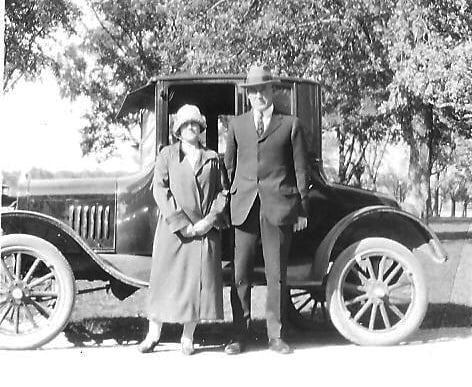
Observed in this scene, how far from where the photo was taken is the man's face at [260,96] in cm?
442

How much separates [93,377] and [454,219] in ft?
29.2

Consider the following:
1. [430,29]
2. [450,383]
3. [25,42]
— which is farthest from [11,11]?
[430,29]

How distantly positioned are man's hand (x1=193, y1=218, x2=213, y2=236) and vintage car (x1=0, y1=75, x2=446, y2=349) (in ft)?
1.51

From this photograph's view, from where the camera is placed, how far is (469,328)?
18.0ft

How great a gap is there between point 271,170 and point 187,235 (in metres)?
0.68

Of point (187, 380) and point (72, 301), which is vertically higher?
point (72, 301)

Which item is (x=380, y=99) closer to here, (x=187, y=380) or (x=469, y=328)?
(x=469, y=328)

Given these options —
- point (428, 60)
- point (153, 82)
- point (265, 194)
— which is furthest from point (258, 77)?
point (428, 60)

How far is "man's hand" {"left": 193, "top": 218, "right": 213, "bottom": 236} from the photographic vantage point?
4.35m

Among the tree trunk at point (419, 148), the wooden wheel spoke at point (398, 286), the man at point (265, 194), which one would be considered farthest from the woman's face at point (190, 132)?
the tree trunk at point (419, 148)

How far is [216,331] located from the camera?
5500 mm

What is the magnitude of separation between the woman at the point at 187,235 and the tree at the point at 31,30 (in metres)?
1.34

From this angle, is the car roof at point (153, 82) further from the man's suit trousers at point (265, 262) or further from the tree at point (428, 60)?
the tree at point (428, 60)

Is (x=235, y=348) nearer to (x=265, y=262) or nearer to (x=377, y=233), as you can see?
(x=265, y=262)
